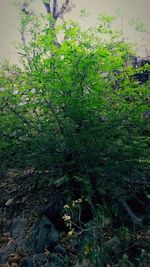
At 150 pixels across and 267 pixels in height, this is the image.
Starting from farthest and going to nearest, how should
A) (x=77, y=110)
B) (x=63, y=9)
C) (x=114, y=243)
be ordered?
(x=63, y=9), (x=77, y=110), (x=114, y=243)

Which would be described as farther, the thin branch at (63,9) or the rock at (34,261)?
the thin branch at (63,9)

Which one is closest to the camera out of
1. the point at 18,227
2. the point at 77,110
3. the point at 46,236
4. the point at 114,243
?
the point at 114,243

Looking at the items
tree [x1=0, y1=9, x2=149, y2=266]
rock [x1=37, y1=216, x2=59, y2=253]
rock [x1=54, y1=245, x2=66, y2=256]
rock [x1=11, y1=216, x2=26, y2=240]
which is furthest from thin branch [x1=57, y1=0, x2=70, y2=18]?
rock [x1=54, y1=245, x2=66, y2=256]

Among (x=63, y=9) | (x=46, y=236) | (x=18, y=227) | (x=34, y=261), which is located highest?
(x=63, y=9)

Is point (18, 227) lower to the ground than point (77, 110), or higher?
lower

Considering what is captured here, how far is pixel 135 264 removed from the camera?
3.48m

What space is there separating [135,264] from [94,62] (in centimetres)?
271

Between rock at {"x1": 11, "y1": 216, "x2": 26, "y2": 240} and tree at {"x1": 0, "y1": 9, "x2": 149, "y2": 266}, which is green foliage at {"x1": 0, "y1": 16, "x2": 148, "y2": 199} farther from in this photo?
rock at {"x1": 11, "y1": 216, "x2": 26, "y2": 240}

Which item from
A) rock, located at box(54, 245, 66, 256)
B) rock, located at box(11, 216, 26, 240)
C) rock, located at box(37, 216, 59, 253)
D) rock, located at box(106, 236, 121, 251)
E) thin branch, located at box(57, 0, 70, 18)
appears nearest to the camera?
rock, located at box(106, 236, 121, 251)

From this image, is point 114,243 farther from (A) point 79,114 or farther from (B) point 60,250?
(A) point 79,114

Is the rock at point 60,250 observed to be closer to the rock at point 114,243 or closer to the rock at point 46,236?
the rock at point 46,236

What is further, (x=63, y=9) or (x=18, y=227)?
(x=63, y=9)

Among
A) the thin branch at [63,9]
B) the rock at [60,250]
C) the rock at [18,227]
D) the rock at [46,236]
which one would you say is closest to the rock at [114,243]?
the rock at [60,250]

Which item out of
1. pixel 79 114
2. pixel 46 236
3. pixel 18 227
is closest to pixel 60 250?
pixel 46 236
